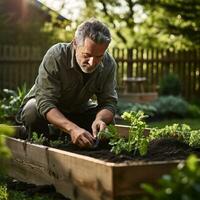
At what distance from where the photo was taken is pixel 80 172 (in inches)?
129

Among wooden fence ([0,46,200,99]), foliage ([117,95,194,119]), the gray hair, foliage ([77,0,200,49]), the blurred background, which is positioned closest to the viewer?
the gray hair

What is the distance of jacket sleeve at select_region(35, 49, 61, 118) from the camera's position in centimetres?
425

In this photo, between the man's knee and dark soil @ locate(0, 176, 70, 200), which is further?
the man's knee

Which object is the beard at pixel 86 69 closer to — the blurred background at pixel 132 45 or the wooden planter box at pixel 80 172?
the wooden planter box at pixel 80 172

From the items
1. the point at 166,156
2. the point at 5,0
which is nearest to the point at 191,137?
the point at 166,156

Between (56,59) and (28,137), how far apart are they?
787 mm

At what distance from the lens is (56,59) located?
4414 millimetres

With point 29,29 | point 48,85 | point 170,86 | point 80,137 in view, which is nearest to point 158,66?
point 170,86

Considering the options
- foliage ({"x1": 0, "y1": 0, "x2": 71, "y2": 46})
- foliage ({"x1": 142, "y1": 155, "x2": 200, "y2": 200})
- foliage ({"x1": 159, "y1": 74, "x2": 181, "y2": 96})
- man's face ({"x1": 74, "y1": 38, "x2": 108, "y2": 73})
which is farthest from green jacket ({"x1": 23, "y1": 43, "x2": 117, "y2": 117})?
foliage ({"x1": 0, "y1": 0, "x2": 71, "y2": 46})

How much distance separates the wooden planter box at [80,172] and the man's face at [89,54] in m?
0.72

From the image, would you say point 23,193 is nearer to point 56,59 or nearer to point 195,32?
point 56,59

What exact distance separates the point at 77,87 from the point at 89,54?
0.58 m

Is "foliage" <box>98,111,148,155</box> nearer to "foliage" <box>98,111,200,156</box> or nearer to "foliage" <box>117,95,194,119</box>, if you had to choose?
"foliage" <box>98,111,200,156</box>

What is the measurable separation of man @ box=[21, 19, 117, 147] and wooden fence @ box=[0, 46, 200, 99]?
27.2 feet
